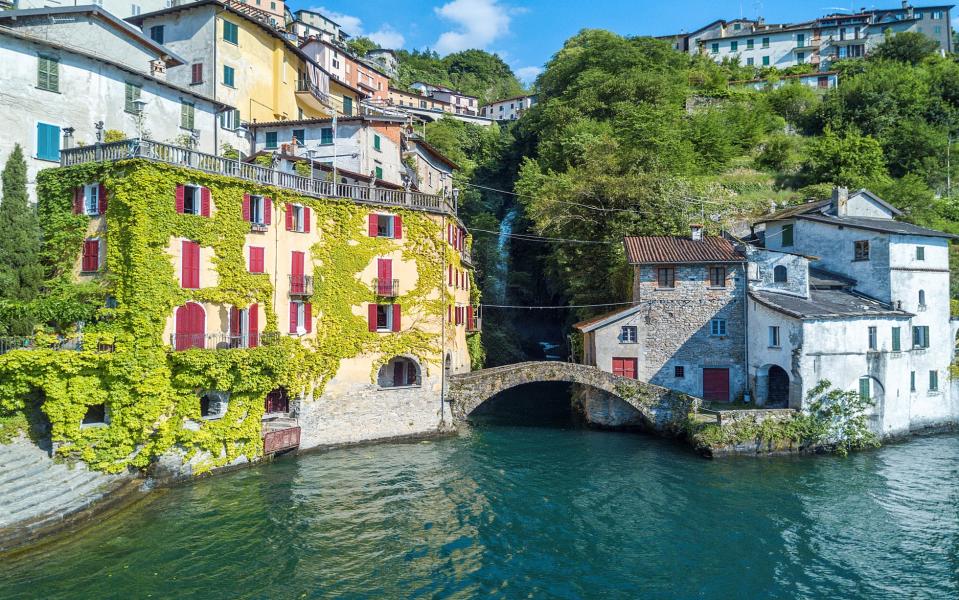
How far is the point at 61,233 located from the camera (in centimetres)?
2552

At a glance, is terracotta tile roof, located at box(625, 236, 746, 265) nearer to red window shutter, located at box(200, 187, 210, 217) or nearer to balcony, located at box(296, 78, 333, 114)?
red window shutter, located at box(200, 187, 210, 217)

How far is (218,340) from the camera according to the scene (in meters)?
26.7

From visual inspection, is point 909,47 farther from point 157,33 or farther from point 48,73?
point 48,73

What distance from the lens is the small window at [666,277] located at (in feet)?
114

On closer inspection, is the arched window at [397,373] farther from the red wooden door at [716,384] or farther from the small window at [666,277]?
the red wooden door at [716,384]

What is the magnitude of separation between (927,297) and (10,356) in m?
45.7

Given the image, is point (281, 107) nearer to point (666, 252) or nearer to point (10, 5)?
point (10, 5)

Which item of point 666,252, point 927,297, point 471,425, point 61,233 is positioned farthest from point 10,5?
point 927,297

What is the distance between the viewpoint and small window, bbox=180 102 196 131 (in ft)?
116

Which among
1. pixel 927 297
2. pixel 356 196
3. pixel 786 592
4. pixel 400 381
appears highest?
pixel 356 196

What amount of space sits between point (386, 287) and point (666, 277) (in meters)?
16.3

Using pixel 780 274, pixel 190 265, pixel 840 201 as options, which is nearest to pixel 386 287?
pixel 190 265

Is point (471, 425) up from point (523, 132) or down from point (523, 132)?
down

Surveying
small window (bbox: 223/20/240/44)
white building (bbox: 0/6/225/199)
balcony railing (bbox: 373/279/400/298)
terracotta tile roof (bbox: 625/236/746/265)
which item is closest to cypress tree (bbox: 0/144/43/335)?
white building (bbox: 0/6/225/199)
